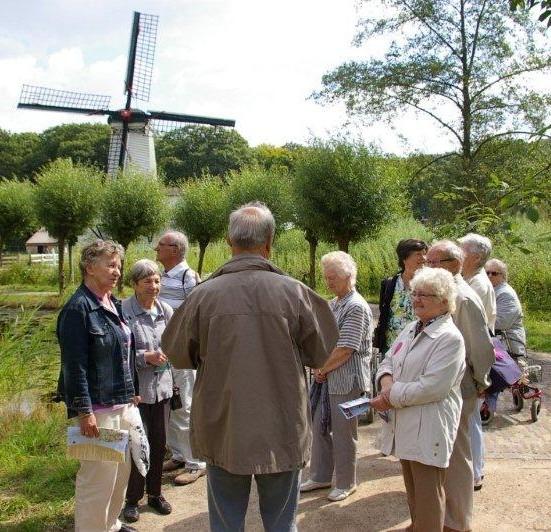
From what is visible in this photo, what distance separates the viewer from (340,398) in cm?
409

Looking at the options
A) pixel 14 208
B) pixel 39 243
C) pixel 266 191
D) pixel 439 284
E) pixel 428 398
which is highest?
pixel 266 191

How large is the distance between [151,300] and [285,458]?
1.96 m

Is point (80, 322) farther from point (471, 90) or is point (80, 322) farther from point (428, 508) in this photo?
point (471, 90)

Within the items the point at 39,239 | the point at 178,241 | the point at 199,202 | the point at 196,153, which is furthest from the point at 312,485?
the point at 196,153

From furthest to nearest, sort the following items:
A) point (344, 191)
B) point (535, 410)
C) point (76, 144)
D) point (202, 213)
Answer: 1. point (76, 144)
2. point (202, 213)
3. point (344, 191)
4. point (535, 410)

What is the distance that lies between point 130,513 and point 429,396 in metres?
2.18

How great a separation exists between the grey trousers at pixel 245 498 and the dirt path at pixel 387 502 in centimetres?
123

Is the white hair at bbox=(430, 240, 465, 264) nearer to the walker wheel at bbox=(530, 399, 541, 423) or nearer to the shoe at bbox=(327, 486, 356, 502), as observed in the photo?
the shoe at bbox=(327, 486, 356, 502)

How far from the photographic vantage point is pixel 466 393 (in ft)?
11.5

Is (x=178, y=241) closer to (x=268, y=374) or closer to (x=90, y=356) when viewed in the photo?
(x=90, y=356)

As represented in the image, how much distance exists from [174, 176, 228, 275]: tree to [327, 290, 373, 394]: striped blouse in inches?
735

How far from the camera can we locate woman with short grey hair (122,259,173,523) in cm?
398

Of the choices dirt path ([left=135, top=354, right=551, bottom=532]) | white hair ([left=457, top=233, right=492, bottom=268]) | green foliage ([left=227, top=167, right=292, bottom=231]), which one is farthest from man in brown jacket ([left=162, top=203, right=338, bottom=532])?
green foliage ([left=227, top=167, right=292, bottom=231])

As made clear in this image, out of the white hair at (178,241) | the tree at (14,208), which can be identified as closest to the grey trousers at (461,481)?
the white hair at (178,241)
